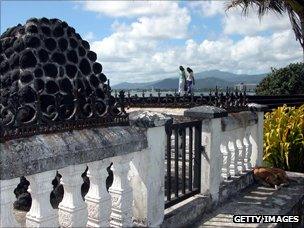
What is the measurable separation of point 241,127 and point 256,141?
0.74 metres

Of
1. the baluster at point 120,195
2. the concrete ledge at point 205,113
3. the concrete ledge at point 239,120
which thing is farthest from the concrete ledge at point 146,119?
the concrete ledge at point 239,120

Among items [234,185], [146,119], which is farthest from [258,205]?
[146,119]

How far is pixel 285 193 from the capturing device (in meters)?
6.53

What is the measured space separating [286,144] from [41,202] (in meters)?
6.94

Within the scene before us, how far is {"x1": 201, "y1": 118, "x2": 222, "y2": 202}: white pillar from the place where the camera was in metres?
5.61

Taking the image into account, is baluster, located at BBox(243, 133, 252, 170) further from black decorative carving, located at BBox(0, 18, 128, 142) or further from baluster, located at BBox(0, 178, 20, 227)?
baluster, located at BBox(0, 178, 20, 227)

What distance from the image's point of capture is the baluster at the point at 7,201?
299 cm

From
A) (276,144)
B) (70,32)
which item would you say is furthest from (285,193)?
(70,32)

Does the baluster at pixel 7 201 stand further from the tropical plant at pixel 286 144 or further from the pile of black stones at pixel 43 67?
the tropical plant at pixel 286 144

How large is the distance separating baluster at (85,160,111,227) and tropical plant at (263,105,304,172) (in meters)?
6.12

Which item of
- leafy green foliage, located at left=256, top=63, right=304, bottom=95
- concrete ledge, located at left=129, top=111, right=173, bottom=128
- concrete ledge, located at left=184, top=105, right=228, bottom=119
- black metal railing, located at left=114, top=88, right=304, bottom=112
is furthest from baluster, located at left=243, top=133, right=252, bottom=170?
leafy green foliage, located at left=256, top=63, right=304, bottom=95

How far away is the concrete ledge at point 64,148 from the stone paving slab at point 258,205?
5.60 feet

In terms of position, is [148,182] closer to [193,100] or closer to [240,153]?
[240,153]

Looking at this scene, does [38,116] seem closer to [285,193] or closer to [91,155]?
[91,155]
